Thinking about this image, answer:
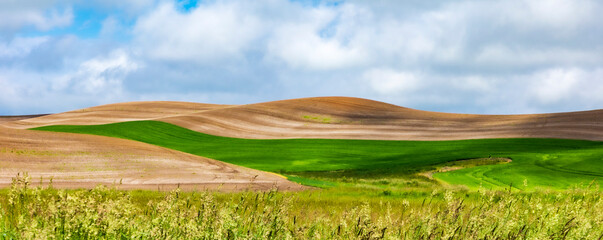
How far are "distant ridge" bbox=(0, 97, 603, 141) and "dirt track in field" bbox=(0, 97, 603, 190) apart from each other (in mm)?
119

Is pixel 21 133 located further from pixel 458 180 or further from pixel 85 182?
pixel 458 180

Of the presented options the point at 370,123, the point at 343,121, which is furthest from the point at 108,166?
the point at 370,123

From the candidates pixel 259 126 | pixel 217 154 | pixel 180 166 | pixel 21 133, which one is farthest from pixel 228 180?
pixel 259 126

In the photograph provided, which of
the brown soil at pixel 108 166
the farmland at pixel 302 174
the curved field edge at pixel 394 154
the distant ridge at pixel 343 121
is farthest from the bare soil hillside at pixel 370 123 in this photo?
the brown soil at pixel 108 166

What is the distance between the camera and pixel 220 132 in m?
62.8

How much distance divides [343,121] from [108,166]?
157 ft

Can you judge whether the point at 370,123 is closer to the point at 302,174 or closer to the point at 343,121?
the point at 343,121

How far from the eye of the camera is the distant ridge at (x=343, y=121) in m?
61.3

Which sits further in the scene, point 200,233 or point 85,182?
point 85,182

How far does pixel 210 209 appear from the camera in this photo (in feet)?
22.6

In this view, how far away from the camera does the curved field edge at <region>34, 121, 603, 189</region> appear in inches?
1371

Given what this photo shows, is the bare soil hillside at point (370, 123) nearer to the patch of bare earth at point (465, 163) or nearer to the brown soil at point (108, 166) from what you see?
the patch of bare earth at point (465, 163)

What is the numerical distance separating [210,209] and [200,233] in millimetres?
1107

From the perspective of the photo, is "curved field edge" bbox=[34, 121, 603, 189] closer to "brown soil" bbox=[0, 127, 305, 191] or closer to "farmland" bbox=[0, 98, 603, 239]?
"farmland" bbox=[0, 98, 603, 239]
